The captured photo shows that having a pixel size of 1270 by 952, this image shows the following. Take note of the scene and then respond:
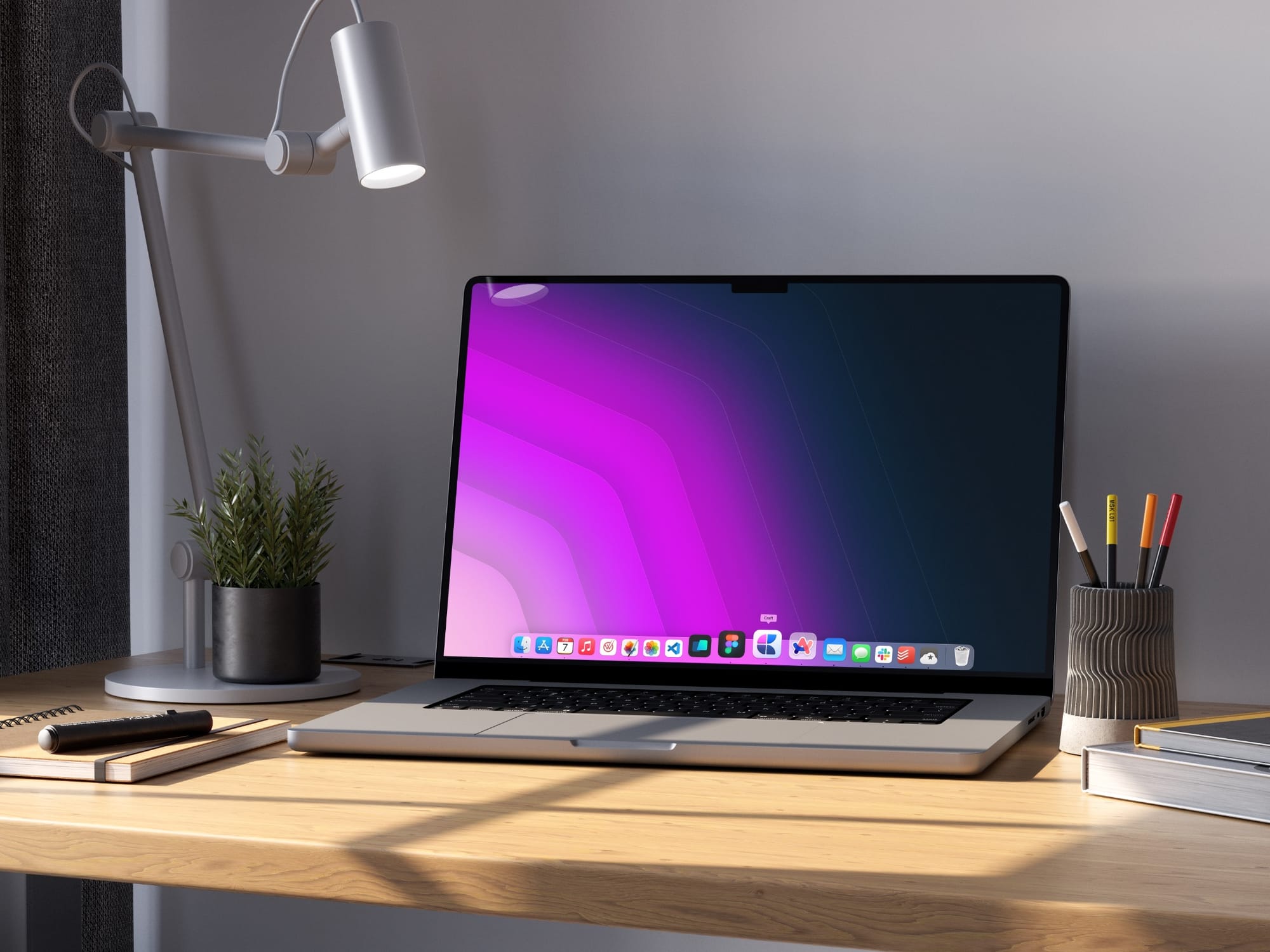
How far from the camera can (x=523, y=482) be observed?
1.14 meters

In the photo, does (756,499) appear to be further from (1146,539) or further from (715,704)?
(1146,539)

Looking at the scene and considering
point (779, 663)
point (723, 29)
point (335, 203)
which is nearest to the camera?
point (779, 663)

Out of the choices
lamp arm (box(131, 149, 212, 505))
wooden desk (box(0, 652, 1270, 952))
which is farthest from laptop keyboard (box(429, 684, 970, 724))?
lamp arm (box(131, 149, 212, 505))

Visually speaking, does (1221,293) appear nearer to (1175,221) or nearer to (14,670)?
(1175,221)

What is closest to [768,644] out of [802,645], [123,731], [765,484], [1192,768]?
[802,645]

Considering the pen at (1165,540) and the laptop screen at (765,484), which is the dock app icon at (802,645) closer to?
the laptop screen at (765,484)

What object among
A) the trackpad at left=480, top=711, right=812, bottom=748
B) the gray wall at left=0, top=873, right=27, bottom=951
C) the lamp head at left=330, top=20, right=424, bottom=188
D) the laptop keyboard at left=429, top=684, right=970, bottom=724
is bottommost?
the gray wall at left=0, top=873, right=27, bottom=951

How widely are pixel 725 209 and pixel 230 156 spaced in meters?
0.47

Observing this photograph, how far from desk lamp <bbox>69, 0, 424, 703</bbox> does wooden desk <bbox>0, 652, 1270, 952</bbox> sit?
10.7 inches

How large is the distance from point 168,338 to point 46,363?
148 millimetres

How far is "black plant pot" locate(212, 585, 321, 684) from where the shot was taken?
110 centimetres

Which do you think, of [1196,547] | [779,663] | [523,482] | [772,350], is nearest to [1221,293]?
[1196,547]

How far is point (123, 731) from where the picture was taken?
87cm

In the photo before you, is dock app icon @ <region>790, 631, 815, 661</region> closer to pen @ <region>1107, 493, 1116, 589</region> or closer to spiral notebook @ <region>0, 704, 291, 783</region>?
pen @ <region>1107, 493, 1116, 589</region>
